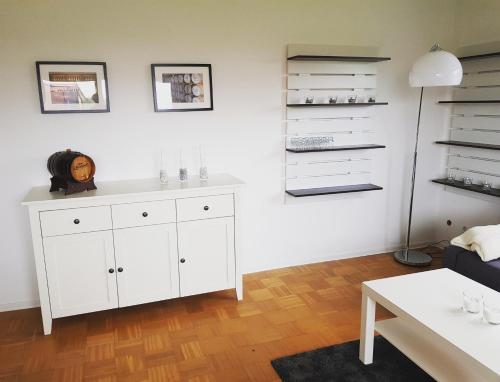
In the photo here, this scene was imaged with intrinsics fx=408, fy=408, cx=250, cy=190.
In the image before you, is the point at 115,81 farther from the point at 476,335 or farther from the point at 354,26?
the point at 476,335

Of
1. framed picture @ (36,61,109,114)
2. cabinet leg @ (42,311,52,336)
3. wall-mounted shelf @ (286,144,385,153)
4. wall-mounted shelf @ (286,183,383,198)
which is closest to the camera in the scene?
cabinet leg @ (42,311,52,336)

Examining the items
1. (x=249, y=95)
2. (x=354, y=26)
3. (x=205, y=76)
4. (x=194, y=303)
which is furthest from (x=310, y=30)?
(x=194, y=303)

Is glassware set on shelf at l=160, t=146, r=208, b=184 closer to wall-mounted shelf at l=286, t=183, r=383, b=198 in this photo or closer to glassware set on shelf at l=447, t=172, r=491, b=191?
wall-mounted shelf at l=286, t=183, r=383, b=198

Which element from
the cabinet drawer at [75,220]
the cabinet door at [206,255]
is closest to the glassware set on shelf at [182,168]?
the cabinet door at [206,255]

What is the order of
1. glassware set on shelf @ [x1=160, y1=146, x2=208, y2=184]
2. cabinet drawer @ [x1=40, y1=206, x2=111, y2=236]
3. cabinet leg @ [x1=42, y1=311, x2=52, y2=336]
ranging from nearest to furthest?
cabinet drawer @ [x1=40, y1=206, x2=111, y2=236] → cabinet leg @ [x1=42, y1=311, x2=52, y2=336] → glassware set on shelf @ [x1=160, y1=146, x2=208, y2=184]

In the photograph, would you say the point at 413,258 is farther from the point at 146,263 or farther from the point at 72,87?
the point at 72,87

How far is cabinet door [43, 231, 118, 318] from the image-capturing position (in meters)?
2.50

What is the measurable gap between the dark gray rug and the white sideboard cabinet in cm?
83

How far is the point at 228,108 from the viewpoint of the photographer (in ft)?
10.3

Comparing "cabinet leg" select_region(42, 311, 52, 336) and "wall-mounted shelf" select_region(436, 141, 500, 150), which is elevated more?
"wall-mounted shelf" select_region(436, 141, 500, 150)

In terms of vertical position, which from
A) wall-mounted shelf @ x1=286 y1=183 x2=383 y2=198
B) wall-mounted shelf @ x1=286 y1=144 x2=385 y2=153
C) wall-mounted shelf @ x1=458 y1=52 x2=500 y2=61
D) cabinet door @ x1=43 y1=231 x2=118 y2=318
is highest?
wall-mounted shelf @ x1=458 y1=52 x2=500 y2=61

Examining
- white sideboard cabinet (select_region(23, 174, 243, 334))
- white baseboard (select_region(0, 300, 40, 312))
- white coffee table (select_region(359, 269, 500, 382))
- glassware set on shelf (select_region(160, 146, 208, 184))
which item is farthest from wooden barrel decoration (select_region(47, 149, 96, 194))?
white coffee table (select_region(359, 269, 500, 382))

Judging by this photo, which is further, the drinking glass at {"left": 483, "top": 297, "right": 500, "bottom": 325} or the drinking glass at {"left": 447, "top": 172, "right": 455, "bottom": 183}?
the drinking glass at {"left": 447, "top": 172, "right": 455, "bottom": 183}

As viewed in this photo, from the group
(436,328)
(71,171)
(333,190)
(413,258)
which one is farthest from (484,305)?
(71,171)
